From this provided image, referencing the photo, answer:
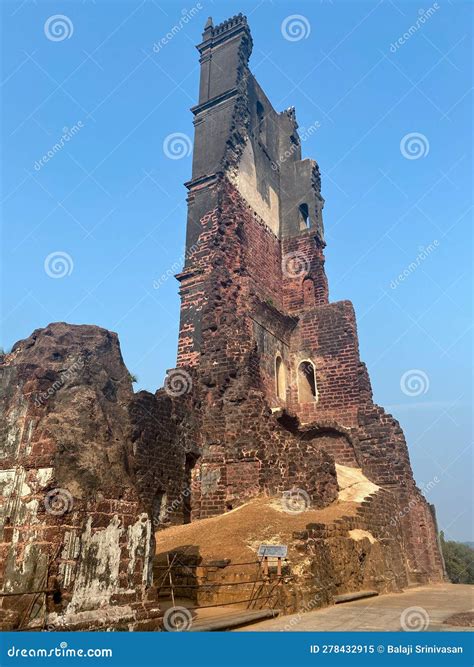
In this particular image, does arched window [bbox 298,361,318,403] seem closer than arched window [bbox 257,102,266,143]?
Yes

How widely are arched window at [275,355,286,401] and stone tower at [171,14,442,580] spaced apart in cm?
6

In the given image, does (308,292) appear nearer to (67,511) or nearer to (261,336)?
(261,336)

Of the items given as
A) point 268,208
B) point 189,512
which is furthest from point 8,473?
point 268,208

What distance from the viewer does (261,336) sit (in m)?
17.1

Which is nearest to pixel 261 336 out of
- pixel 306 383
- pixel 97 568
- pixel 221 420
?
pixel 306 383

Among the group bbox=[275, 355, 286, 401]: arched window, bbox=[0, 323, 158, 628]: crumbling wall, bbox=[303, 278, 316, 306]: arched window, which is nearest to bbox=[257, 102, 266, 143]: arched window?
bbox=[303, 278, 316, 306]: arched window

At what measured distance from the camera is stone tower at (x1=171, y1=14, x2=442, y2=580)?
Answer: 13.6 metres

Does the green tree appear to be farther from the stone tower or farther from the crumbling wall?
the crumbling wall

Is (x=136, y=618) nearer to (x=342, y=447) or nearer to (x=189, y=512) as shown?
(x=189, y=512)

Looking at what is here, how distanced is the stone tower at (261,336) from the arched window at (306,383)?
4 centimetres

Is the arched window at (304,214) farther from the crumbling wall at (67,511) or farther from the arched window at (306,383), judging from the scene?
the crumbling wall at (67,511)

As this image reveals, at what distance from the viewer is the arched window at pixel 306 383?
61.1 feet

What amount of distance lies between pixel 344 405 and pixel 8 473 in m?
13.7

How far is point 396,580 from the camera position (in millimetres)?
11898
